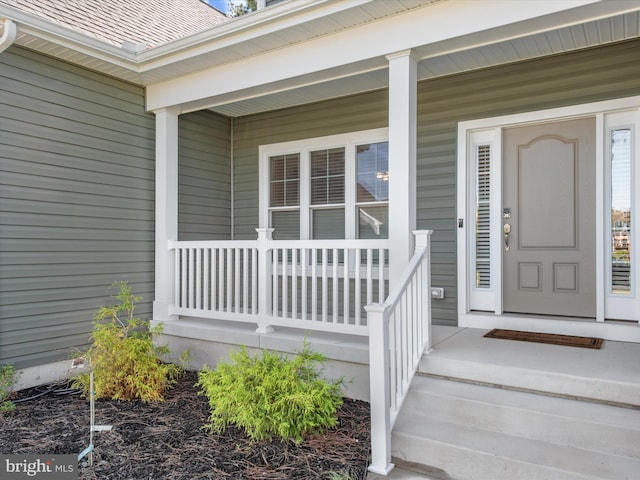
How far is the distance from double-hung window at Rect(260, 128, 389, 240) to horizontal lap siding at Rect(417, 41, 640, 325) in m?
0.54

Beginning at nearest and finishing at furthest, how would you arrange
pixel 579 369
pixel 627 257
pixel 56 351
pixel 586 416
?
pixel 586 416 < pixel 579 369 < pixel 627 257 < pixel 56 351

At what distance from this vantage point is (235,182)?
6105 millimetres

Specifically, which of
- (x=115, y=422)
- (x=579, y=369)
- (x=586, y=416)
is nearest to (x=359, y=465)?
(x=586, y=416)

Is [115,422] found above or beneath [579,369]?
beneath

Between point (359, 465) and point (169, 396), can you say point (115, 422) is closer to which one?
point (169, 396)

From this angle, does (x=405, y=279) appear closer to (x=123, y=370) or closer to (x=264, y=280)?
(x=264, y=280)

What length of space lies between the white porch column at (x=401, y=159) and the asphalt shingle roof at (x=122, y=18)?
2931 mm

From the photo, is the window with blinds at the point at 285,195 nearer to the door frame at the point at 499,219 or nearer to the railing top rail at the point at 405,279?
the door frame at the point at 499,219

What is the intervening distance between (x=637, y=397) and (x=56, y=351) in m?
4.56

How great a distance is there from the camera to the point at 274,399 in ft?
9.75

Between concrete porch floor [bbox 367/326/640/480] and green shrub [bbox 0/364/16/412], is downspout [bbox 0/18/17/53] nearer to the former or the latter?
green shrub [bbox 0/364/16/412]

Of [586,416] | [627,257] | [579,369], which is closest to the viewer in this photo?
[586,416]

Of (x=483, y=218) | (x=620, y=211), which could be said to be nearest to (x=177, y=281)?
(x=483, y=218)

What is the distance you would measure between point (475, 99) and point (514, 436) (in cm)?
310
